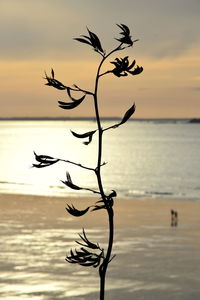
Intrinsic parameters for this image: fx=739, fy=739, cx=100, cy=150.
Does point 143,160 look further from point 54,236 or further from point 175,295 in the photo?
point 175,295

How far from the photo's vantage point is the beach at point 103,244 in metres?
28.5

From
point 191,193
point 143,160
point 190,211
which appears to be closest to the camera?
point 190,211

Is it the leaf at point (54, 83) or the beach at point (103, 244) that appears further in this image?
the beach at point (103, 244)

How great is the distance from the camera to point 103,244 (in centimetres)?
4066

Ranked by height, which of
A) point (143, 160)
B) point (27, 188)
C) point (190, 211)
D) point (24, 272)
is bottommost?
point (143, 160)

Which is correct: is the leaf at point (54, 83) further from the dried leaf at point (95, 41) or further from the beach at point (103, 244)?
the beach at point (103, 244)

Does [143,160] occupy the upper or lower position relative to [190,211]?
lower

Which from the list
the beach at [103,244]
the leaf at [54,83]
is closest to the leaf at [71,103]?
the leaf at [54,83]

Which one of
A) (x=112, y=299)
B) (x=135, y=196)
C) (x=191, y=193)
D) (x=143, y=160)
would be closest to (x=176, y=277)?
(x=112, y=299)

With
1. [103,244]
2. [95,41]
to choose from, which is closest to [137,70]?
[95,41]

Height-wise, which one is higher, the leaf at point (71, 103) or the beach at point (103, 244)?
the leaf at point (71, 103)

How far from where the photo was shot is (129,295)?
27.7 m

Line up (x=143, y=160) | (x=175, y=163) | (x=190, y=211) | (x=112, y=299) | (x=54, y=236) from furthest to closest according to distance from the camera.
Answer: (x=143, y=160)
(x=175, y=163)
(x=190, y=211)
(x=54, y=236)
(x=112, y=299)

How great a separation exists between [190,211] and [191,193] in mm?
Answer: 28130
